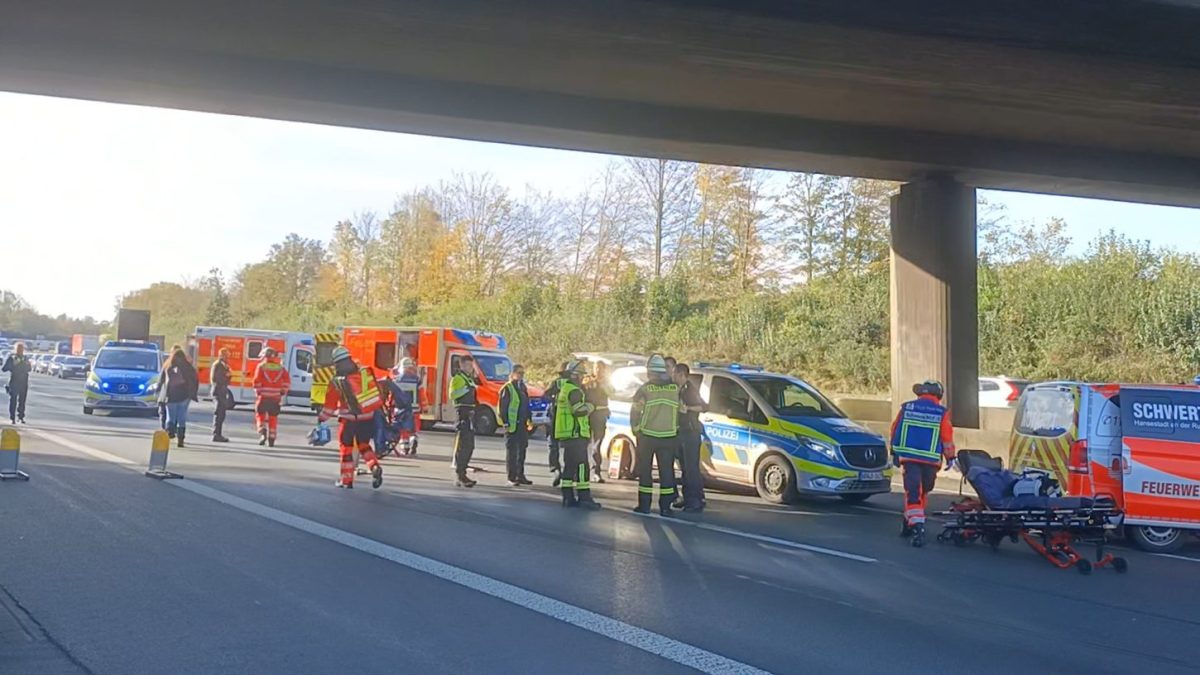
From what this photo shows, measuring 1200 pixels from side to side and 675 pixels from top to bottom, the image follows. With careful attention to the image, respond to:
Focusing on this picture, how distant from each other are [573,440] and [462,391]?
7.05ft

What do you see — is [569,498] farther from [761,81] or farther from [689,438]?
[761,81]

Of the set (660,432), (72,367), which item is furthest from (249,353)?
(72,367)

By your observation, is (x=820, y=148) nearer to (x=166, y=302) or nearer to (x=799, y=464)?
A: (x=799, y=464)

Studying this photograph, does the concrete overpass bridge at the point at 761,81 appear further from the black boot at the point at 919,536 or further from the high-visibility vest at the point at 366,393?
the black boot at the point at 919,536

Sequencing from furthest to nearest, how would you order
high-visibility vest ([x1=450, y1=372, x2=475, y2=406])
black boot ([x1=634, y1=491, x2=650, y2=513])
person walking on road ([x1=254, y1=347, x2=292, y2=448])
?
person walking on road ([x1=254, y1=347, x2=292, y2=448])
high-visibility vest ([x1=450, y1=372, x2=475, y2=406])
black boot ([x1=634, y1=491, x2=650, y2=513])

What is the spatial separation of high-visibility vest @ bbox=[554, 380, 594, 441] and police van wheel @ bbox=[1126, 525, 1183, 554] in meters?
6.14

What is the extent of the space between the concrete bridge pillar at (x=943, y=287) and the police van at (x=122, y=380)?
1845cm

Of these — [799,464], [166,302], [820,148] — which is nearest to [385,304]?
[166,302]

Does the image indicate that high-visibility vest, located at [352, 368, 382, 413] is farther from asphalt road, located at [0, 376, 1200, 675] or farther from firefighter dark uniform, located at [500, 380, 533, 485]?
firefighter dark uniform, located at [500, 380, 533, 485]

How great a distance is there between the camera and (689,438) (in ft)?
43.3

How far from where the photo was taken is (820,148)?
18016 millimetres

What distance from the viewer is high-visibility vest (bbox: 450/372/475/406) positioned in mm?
14531

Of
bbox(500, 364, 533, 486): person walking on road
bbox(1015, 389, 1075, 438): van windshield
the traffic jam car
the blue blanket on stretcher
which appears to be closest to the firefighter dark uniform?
bbox(500, 364, 533, 486): person walking on road

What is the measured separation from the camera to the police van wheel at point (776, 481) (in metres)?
13.5
